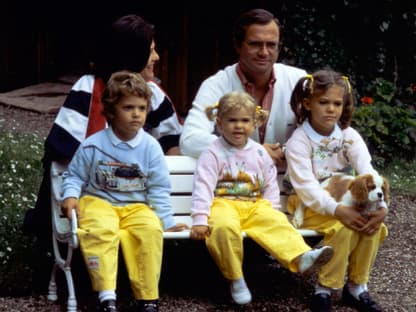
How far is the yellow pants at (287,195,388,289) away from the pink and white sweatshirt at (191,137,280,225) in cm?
27

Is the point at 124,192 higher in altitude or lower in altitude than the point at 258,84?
lower

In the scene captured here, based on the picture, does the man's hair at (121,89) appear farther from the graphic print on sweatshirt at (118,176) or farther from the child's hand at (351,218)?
the child's hand at (351,218)

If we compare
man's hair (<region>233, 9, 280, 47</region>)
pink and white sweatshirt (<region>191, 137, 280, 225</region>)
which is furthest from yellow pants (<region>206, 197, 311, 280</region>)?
man's hair (<region>233, 9, 280, 47</region>)

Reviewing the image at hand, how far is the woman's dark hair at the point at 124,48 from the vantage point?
4930 millimetres

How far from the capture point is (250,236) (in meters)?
4.72

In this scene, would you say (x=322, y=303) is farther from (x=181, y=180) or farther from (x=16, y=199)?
(x=16, y=199)

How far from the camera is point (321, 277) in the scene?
477 cm

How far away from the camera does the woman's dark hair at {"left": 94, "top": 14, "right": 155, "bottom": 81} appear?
16.2 feet

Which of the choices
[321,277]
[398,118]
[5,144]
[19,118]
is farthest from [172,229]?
[19,118]

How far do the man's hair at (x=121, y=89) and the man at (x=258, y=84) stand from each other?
0.60 m

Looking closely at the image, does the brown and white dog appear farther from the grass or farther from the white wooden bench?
the grass

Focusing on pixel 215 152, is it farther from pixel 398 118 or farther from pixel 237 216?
pixel 398 118

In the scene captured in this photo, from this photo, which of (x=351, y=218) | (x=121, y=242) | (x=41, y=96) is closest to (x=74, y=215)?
(x=121, y=242)

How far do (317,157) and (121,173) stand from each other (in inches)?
39.5
